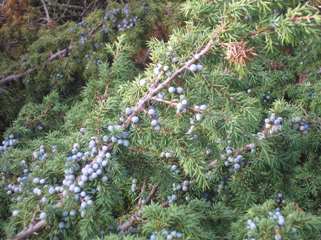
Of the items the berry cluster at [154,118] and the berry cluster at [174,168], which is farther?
the berry cluster at [174,168]

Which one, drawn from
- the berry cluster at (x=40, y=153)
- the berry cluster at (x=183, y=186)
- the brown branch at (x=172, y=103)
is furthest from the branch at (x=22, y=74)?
the brown branch at (x=172, y=103)

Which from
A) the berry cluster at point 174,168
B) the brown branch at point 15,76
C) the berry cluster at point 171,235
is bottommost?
the brown branch at point 15,76

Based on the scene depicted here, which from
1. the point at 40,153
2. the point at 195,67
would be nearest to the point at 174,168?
the point at 195,67

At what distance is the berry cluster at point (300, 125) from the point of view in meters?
2.05

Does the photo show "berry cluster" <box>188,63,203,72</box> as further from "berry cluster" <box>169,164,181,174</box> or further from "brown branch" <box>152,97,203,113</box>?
"berry cluster" <box>169,164,181,174</box>

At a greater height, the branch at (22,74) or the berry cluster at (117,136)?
the berry cluster at (117,136)

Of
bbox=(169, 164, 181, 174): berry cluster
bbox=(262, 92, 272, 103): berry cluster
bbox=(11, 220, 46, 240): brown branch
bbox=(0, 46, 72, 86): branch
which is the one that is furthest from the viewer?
bbox=(0, 46, 72, 86): branch

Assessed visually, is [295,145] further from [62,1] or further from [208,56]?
[62,1]

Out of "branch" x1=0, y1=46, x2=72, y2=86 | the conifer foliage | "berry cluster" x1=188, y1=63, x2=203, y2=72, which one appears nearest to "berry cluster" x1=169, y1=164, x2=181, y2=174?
the conifer foliage

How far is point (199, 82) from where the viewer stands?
4.90 ft

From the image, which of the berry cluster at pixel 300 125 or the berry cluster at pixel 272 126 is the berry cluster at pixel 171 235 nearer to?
the berry cluster at pixel 272 126

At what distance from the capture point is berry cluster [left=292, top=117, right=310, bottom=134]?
6.72ft

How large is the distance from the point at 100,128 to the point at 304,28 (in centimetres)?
75

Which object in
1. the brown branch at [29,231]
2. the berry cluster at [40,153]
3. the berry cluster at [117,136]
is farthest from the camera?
→ the berry cluster at [40,153]
